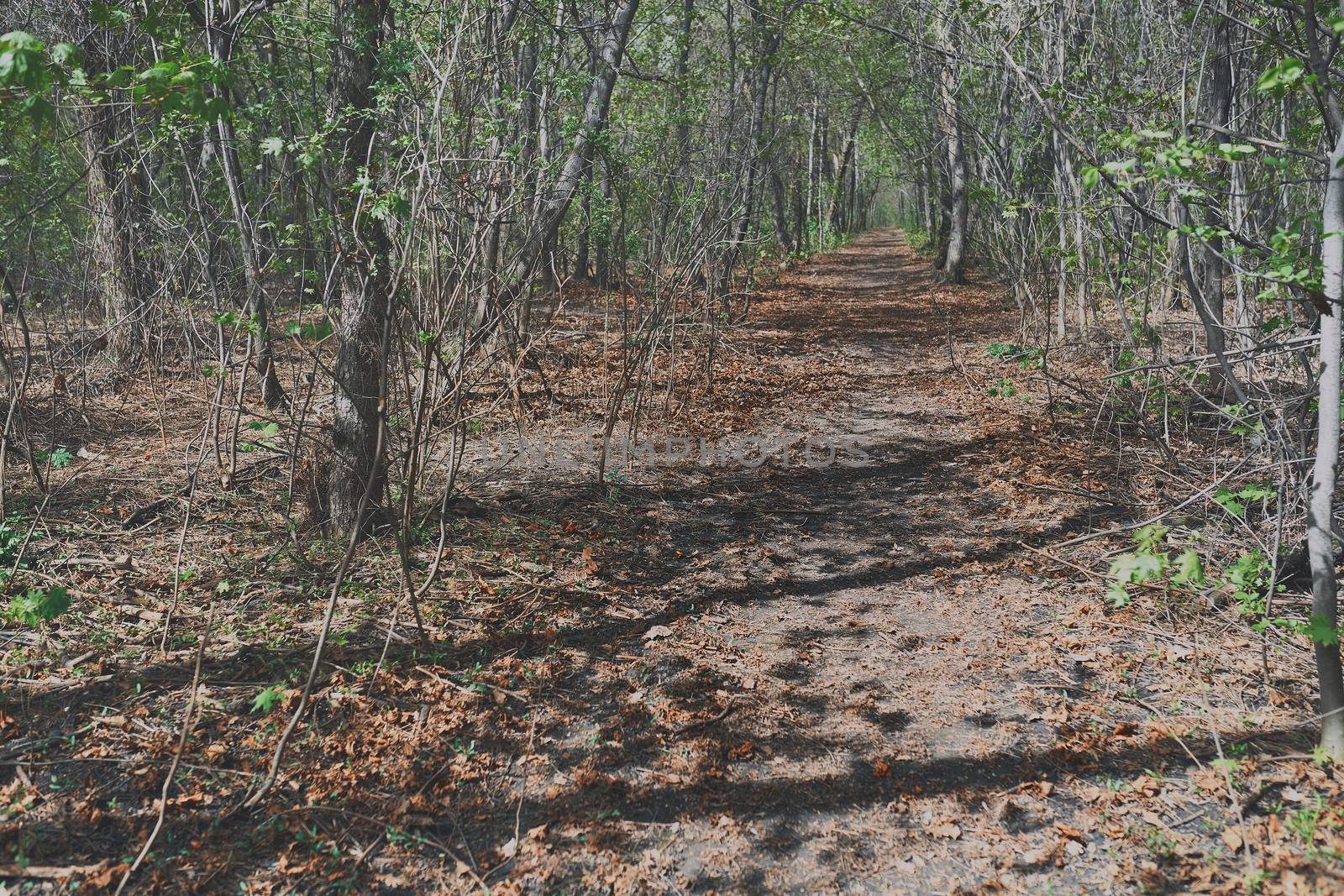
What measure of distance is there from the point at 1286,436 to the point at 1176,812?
190cm

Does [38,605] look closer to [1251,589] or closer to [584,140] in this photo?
[1251,589]

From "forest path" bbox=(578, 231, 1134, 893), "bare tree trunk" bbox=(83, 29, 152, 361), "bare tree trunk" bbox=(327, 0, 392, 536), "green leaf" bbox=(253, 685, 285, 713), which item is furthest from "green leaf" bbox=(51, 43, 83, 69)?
"bare tree trunk" bbox=(83, 29, 152, 361)

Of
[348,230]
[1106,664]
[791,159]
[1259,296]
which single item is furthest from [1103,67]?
[791,159]

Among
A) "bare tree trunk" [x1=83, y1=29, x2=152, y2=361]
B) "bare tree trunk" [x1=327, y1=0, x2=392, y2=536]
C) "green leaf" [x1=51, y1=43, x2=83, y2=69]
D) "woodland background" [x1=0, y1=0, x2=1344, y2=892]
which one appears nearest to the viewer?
"green leaf" [x1=51, y1=43, x2=83, y2=69]

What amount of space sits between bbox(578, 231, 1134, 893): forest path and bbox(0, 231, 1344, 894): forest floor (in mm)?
17

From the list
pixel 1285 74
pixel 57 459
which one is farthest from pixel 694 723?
pixel 57 459

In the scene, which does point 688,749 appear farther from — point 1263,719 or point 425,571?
point 1263,719

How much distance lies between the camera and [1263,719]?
3697 mm

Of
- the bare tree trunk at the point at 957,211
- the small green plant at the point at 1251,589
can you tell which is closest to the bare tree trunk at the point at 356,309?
the small green plant at the point at 1251,589

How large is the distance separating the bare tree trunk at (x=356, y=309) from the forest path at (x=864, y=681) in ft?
7.28

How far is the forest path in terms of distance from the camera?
10.5 ft

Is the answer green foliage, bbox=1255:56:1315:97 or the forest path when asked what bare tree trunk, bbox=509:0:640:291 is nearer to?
the forest path

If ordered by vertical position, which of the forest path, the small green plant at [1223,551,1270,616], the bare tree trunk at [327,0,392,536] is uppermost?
the bare tree trunk at [327,0,392,536]

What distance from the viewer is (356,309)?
17.3 feet
